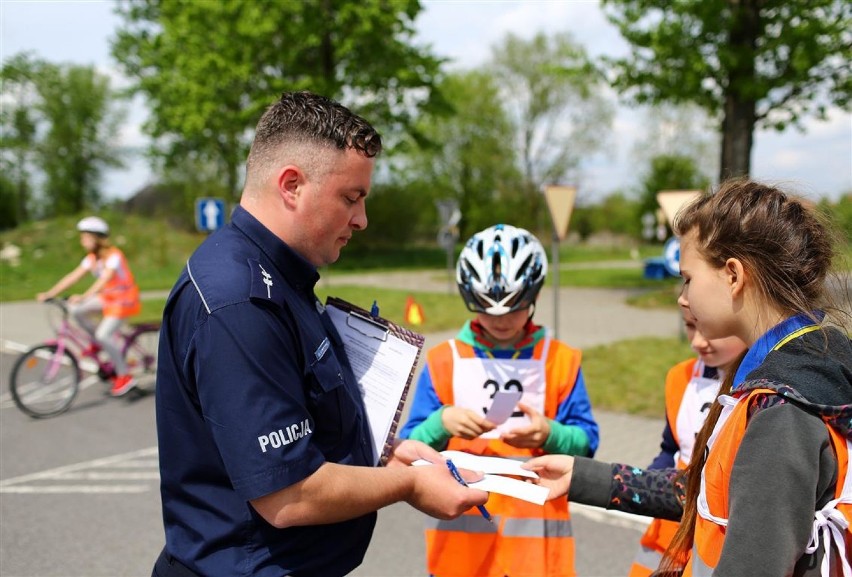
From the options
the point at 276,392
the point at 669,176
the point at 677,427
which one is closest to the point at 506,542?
the point at 677,427

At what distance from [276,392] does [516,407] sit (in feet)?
4.24

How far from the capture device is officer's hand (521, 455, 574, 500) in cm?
224

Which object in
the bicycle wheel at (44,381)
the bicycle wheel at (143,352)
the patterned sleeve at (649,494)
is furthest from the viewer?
the bicycle wheel at (143,352)

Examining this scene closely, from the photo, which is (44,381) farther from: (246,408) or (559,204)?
(246,408)

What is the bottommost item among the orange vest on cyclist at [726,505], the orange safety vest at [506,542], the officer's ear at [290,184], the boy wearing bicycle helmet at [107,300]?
the boy wearing bicycle helmet at [107,300]

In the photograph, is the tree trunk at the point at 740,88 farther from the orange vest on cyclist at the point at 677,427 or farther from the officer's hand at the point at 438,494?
the officer's hand at the point at 438,494

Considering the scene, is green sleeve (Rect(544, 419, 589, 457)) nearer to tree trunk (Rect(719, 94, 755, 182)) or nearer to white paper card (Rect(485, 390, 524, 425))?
white paper card (Rect(485, 390, 524, 425))

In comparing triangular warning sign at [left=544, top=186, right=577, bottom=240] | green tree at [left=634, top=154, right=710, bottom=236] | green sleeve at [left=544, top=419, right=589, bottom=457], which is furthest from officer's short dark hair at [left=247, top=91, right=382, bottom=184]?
green tree at [left=634, top=154, right=710, bottom=236]

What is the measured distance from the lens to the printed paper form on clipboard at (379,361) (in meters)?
1.99

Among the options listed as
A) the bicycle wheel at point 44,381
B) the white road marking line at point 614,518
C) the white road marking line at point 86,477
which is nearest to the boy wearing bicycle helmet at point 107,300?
the bicycle wheel at point 44,381

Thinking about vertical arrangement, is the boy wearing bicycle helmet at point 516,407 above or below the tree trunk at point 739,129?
below

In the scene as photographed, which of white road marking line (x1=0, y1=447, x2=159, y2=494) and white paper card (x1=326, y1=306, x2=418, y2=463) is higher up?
white paper card (x1=326, y1=306, x2=418, y2=463)

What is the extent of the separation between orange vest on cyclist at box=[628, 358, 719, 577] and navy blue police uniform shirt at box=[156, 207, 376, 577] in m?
1.28

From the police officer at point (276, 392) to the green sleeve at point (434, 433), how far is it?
69 cm
